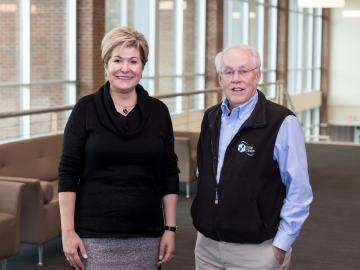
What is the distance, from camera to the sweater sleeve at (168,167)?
258 cm

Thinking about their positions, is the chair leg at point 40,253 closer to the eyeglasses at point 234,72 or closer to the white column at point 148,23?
the eyeglasses at point 234,72

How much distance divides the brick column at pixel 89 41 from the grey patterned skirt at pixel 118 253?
9.90 metres

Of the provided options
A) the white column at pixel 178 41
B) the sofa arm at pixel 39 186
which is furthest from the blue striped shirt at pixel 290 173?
the white column at pixel 178 41

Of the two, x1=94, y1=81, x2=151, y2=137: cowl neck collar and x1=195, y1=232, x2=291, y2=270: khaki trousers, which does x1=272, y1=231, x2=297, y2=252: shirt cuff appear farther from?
x1=94, y1=81, x2=151, y2=137: cowl neck collar

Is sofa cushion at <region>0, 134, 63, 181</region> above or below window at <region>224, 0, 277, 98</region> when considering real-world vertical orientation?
below

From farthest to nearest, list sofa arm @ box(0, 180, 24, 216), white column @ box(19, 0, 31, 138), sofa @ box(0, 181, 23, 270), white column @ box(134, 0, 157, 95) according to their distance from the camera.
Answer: white column @ box(134, 0, 157, 95), white column @ box(19, 0, 31, 138), sofa arm @ box(0, 180, 24, 216), sofa @ box(0, 181, 23, 270)

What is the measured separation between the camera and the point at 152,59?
50.2 ft

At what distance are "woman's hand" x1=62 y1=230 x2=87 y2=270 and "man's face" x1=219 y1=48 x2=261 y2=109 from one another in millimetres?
723

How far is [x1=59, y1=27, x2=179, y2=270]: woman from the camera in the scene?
2438 millimetres

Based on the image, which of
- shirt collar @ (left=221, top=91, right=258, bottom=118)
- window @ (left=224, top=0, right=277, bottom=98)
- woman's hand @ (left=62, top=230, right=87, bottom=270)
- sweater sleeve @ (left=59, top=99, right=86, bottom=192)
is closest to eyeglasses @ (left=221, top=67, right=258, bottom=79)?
shirt collar @ (left=221, top=91, right=258, bottom=118)

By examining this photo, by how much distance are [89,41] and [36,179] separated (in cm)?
656

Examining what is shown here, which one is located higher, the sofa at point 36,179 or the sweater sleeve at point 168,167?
the sweater sleeve at point 168,167

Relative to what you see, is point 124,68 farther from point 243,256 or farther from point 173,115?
point 173,115

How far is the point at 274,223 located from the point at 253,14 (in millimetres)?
19484
